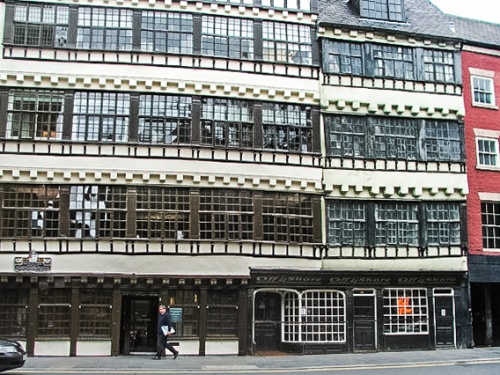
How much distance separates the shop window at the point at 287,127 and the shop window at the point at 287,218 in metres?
2.14

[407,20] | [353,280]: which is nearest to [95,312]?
[353,280]

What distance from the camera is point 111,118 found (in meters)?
24.3

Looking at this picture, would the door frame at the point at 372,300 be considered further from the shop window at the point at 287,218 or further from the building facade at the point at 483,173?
the building facade at the point at 483,173

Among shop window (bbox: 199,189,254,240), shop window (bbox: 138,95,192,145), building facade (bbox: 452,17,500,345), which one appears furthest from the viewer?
building facade (bbox: 452,17,500,345)

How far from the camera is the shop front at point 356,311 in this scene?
2417 centimetres

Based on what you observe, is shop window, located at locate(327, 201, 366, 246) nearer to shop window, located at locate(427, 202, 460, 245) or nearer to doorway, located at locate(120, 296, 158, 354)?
shop window, located at locate(427, 202, 460, 245)

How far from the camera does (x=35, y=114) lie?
A: 78.7 feet

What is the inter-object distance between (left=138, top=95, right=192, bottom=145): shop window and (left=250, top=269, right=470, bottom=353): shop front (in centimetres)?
645

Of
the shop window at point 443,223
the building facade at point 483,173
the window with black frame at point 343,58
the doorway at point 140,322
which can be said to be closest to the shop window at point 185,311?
the doorway at point 140,322

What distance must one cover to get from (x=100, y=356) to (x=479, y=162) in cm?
1857

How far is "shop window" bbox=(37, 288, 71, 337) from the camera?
22.7m

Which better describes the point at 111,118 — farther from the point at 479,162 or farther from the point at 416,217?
the point at 479,162

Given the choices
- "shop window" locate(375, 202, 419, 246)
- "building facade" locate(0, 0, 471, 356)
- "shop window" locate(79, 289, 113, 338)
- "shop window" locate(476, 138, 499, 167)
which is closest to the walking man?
"building facade" locate(0, 0, 471, 356)

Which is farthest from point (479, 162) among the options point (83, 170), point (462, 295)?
point (83, 170)
